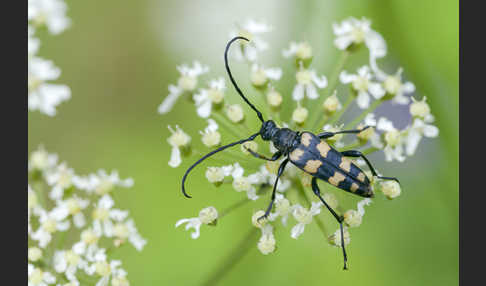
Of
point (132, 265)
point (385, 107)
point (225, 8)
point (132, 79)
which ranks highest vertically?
point (225, 8)

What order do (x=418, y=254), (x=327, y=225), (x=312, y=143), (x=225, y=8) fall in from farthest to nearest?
1. (x=225, y=8)
2. (x=418, y=254)
3. (x=327, y=225)
4. (x=312, y=143)

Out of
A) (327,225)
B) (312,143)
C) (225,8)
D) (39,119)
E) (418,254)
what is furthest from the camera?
(225,8)

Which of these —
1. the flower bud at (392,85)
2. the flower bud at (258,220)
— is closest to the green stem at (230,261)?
the flower bud at (258,220)

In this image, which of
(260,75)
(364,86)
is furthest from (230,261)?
(364,86)

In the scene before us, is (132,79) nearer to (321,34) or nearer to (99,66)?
(99,66)

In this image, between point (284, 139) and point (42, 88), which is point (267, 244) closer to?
point (284, 139)

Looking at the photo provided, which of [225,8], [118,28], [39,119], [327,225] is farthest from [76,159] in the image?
[327,225]

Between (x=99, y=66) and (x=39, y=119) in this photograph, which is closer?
(x=39, y=119)
